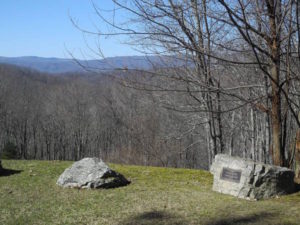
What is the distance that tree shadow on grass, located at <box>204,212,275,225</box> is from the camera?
16.6ft

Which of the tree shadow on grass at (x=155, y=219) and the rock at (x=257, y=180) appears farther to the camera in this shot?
the rock at (x=257, y=180)

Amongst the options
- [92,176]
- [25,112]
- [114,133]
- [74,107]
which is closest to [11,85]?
[25,112]

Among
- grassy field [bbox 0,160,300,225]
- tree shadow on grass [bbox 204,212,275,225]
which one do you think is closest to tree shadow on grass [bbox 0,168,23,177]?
grassy field [bbox 0,160,300,225]

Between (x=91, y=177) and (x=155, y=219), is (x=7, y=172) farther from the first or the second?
(x=155, y=219)

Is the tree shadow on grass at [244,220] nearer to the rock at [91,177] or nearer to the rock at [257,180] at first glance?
the rock at [257,180]

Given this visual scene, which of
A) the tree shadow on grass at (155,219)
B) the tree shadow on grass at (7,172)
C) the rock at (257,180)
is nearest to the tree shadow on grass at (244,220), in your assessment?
the tree shadow on grass at (155,219)

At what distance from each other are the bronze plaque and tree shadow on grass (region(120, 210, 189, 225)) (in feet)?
4.93

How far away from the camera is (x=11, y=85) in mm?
57844

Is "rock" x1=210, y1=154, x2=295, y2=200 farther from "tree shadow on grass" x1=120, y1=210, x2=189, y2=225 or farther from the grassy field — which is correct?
"tree shadow on grass" x1=120, y1=210, x2=189, y2=225

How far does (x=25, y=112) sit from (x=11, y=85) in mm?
6577

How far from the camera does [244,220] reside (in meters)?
5.16

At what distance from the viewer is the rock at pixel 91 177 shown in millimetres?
7219

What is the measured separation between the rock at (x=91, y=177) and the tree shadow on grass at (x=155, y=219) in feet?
5.84

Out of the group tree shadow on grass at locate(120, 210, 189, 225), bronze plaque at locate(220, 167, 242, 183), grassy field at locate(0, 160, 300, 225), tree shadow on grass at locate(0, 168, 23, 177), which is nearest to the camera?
tree shadow on grass at locate(120, 210, 189, 225)
